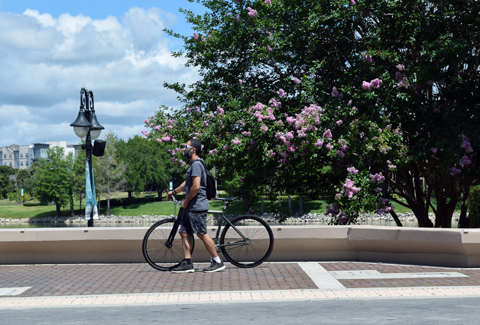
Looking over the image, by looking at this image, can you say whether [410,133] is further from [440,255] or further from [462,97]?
[440,255]

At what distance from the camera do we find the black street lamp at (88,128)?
13.3 m

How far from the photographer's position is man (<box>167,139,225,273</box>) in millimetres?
7941

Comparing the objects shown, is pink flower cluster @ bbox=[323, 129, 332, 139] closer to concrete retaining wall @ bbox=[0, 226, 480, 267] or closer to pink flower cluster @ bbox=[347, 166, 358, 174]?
pink flower cluster @ bbox=[347, 166, 358, 174]

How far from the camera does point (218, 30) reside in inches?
642

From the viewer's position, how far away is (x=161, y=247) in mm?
8594

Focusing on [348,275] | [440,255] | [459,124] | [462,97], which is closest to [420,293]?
[348,275]

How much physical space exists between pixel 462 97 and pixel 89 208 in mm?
9145

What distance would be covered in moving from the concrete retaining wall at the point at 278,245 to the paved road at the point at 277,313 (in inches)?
104

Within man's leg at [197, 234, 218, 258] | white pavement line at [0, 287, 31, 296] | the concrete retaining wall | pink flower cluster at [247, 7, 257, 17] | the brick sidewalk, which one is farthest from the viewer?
pink flower cluster at [247, 7, 257, 17]

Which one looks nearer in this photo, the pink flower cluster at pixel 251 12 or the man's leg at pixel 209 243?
the man's leg at pixel 209 243

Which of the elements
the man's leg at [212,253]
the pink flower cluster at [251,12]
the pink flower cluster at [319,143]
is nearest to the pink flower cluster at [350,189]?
the pink flower cluster at [319,143]

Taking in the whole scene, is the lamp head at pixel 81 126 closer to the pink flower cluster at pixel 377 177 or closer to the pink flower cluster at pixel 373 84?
the pink flower cluster at pixel 373 84

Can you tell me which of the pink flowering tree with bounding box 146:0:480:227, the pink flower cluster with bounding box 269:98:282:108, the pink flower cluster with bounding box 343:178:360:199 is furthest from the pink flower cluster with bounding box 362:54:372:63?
the pink flower cluster with bounding box 343:178:360:199

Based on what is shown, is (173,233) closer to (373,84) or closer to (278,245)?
(278,245)
